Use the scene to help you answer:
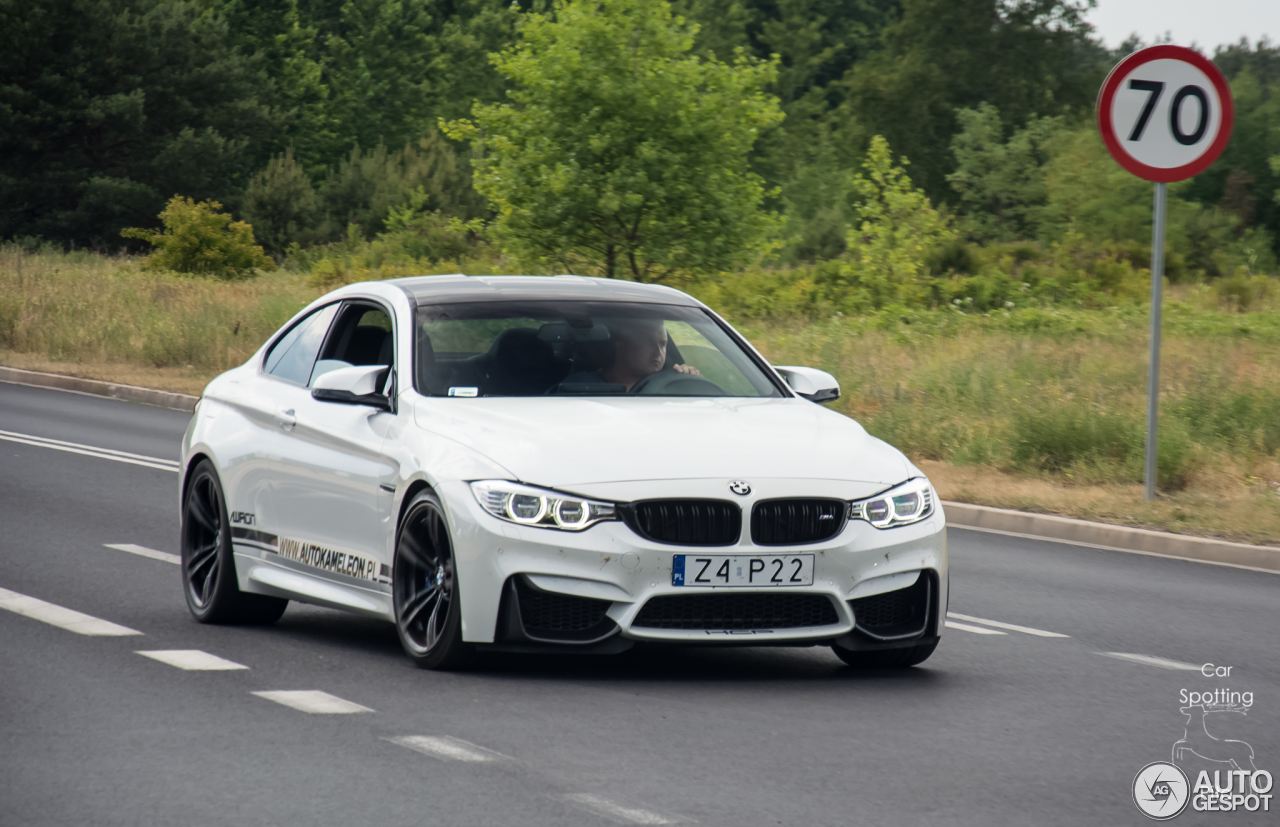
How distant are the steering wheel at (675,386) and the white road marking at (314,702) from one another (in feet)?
6.34

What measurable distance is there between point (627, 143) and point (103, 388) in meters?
8.64

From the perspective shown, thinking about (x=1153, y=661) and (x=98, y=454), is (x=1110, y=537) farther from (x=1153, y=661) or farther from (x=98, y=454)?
(x=98, y=454)

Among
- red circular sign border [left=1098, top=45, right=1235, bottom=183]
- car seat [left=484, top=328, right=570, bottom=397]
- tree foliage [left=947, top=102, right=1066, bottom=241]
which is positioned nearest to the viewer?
car seat [left=484, top=328, right=570, bottom=397]

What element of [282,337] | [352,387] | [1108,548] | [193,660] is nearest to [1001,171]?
[1108,548]

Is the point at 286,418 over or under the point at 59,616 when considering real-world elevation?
over

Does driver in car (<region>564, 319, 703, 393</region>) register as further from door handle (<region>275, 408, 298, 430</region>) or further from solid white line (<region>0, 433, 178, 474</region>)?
solid white line (<region>0, 433, 178, 474</region>)

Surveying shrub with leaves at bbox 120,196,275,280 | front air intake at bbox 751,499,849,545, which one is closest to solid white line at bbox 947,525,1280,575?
front air intake at bbox 751,499,849,545

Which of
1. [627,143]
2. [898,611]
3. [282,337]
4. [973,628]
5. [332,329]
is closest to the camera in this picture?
[898,611]

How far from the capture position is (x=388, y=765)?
17.9 ft

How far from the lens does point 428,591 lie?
702 cm

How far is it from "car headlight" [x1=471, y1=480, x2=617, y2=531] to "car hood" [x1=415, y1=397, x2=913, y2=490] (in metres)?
0.05

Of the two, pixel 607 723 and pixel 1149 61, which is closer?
pixel 607 723

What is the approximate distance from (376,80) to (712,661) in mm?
87833

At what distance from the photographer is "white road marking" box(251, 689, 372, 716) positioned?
6.36m
